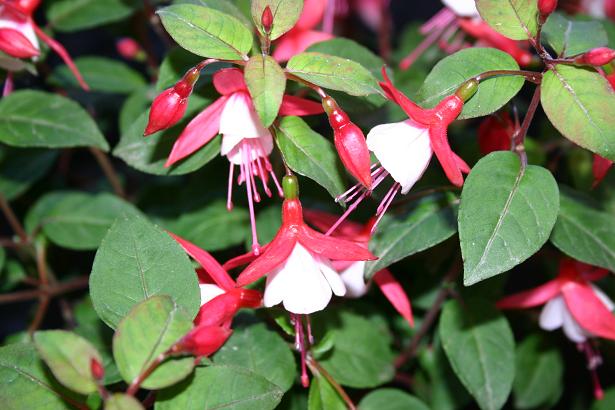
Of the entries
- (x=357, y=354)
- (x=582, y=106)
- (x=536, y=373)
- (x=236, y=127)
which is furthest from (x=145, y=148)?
(x=536, y=373)

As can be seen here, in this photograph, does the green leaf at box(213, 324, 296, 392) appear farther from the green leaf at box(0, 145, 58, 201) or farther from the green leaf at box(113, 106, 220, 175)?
the green leaf at box(0, 145, 58, 201)

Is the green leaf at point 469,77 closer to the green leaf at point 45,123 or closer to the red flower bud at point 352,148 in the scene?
the red flower bud at point 352,148

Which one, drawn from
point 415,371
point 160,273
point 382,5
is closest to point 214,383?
point 160,273

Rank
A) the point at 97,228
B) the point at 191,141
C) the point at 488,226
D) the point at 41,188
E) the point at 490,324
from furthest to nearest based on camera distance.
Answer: the point at 41,188 < the point at 97,228 < the point at 490,324 < the point at 191,141 < the point at 488,226

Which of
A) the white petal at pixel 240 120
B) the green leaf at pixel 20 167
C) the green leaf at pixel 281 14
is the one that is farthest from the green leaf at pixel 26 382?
the green leaf at pixel 20 167

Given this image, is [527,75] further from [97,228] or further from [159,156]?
[97,228]

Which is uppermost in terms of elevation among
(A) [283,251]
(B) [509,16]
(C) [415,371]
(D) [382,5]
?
(B) [509,16]

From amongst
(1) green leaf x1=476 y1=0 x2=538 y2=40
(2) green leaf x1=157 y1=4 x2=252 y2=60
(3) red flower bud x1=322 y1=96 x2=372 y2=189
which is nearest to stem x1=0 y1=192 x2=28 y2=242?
(2) green leaf x1=157 y1=4 x2=252 y2=60
